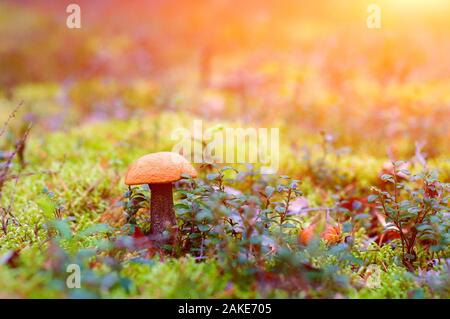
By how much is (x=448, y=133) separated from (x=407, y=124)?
0.46 metres

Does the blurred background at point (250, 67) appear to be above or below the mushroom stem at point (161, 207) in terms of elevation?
above

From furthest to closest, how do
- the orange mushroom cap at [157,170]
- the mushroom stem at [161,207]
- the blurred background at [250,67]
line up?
the blurred background at [250,67] → the mushroom stem at [161,207] → the orange mushroom cap at [157,170]

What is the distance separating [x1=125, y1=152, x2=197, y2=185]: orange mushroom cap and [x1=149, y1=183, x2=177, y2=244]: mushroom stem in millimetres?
184

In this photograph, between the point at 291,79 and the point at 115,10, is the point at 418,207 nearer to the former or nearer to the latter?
the point at 291,79

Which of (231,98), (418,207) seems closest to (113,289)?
(418,207)

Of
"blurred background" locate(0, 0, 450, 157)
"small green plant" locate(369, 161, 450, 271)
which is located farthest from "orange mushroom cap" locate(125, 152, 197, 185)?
"blurred background" locate(0, 0, 450, 157)

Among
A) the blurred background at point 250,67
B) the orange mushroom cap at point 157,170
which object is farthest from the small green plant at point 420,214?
the blurred background at point 250,67

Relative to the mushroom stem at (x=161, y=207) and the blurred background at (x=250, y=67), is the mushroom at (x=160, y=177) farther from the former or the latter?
the blurred background at (x=250, y=67)

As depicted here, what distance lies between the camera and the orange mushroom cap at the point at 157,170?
6.40 ft

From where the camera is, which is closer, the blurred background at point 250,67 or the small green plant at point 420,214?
the small green plant at point 420,214

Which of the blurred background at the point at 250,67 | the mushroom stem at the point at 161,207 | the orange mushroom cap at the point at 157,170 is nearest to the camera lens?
the orange mushroom cap at the point at 157,170

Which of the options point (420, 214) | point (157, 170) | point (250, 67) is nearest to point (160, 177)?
point (157, 170)

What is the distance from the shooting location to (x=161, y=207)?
2146 mm
